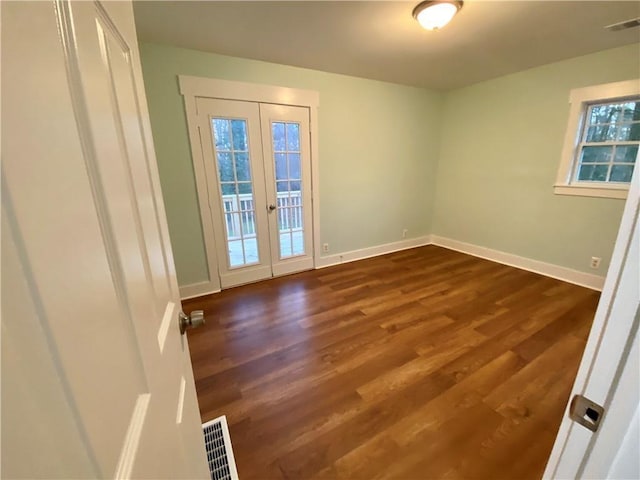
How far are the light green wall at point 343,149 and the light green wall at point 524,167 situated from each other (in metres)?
0.44

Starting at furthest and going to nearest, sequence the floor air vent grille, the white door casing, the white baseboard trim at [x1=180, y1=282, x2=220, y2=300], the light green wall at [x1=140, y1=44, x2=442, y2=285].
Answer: the white baseboard trim at [x1=180, y1=282, x2=220, y2=300], the light green wall at [x1=140, y1=44, x2=442, y2=285], the floor air vent grille, the white door casing

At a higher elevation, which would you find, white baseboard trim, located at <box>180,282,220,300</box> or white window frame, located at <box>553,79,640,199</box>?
white window frame, located at <box>553,79,640,199</box>

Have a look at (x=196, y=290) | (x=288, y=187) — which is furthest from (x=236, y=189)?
(x=196, y=290)

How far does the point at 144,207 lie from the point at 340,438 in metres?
1.42

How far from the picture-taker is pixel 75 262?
30cm

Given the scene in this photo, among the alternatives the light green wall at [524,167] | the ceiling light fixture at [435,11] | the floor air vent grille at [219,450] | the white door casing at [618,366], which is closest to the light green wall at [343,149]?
the light green wall at [524,167]

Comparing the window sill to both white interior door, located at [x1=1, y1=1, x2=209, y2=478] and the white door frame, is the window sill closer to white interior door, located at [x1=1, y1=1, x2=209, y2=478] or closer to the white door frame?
the white door frame

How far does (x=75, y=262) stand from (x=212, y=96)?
9.09 feet

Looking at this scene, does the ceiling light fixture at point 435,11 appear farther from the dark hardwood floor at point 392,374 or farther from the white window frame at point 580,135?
the dark hardwood floor at point 392,374

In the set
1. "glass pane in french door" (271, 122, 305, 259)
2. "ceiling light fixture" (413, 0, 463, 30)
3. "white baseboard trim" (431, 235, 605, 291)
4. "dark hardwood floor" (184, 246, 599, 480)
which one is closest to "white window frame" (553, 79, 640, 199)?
"white baseboard trim" (431, 235, 605, 291)

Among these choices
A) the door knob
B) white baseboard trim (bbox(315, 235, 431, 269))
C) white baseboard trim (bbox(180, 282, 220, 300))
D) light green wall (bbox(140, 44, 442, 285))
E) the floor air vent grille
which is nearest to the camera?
the door knob

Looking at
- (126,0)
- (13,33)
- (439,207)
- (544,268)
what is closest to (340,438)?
(13,33)

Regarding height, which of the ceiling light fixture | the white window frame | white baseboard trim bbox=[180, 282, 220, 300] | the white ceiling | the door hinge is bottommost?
white baseboard trim bbox=[180, 282, 220, 300]

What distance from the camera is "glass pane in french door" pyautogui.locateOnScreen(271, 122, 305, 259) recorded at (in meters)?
3.01
